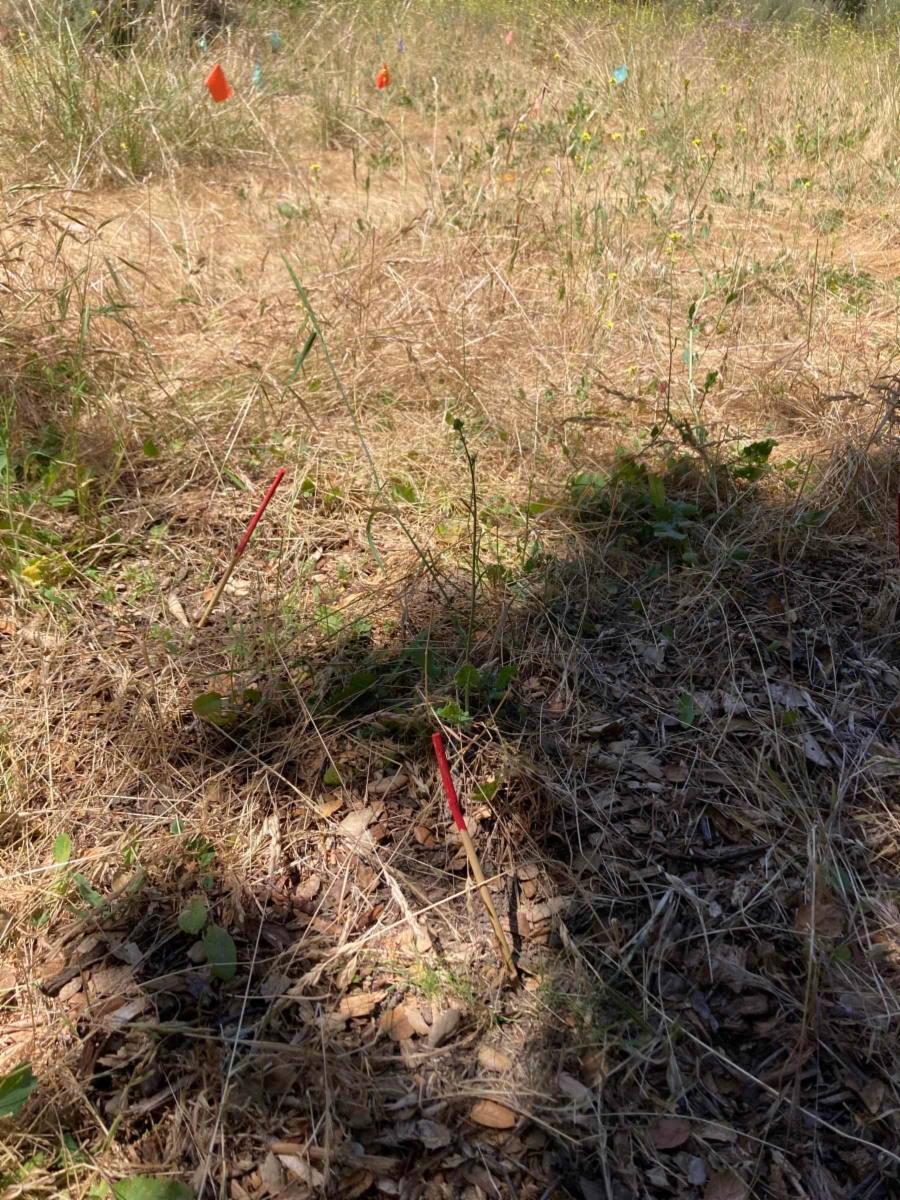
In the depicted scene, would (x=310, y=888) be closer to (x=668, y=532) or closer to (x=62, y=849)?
(x=62, y=849)

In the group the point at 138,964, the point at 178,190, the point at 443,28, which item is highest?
the point at 443,28

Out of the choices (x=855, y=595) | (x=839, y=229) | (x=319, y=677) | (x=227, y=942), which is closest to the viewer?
(x=227, y=942)

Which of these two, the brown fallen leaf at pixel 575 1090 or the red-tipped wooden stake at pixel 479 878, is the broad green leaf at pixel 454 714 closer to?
the red-tipped wooden stake at pixel 479 878

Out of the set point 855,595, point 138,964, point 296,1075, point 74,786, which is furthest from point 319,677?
point 855,595

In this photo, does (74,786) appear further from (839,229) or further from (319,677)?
(839,229)

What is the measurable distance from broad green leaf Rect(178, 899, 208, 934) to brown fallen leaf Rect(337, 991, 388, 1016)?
0.27 meters

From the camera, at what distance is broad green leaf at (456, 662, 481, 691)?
1.72m

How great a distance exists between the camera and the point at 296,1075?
1.27 metres

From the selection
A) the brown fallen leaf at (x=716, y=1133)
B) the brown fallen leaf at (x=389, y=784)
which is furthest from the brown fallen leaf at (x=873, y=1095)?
the brown fallen leaf at (x=389, y=784)

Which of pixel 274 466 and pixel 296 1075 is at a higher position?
pixel 274 466

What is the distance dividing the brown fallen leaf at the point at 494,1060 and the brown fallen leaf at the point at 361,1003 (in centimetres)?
18

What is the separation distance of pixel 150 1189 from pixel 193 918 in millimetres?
376

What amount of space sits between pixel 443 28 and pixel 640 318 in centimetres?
457

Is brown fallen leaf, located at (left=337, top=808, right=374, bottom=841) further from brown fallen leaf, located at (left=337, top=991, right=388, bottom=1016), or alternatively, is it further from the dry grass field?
brown fallen leaf, located at (left=337, top=991, right=388, bottom=1016)
